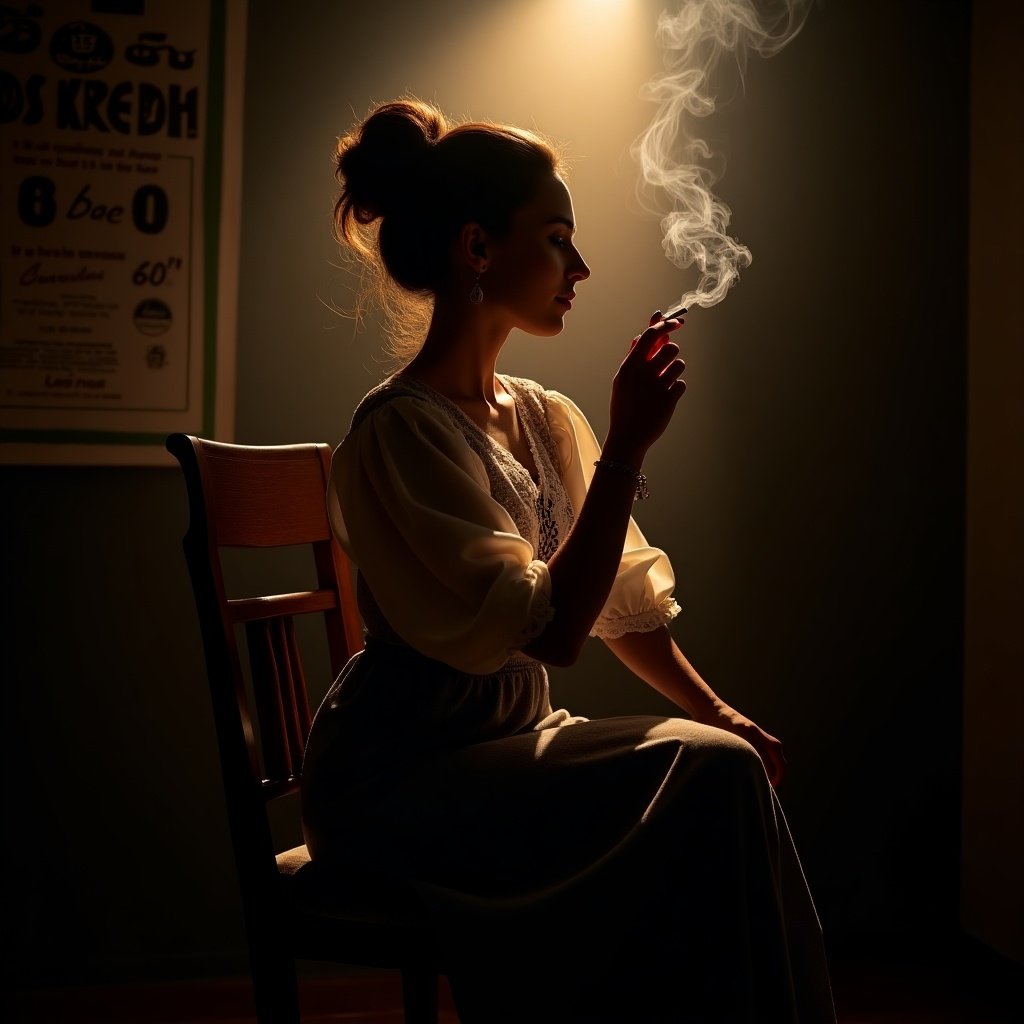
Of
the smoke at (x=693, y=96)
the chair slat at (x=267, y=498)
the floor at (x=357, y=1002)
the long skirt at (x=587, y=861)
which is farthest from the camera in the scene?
the smoke at (x=693, y=96)

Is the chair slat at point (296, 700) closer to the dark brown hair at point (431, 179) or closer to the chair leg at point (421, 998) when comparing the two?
the chair leg at point (421, 998)

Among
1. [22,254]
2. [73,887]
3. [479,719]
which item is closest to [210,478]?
[479,719]

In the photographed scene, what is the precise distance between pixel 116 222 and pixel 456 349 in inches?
38.9

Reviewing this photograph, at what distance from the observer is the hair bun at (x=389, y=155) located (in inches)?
58.0

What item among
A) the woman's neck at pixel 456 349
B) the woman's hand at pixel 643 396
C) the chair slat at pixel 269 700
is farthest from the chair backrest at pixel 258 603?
the woman's hand at pixel 643 396

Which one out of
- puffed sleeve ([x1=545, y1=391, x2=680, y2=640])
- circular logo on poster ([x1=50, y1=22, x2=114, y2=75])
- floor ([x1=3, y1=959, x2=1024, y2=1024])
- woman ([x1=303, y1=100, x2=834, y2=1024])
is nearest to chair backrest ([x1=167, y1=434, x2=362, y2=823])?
woman ([x1=303, y1=100, x2=834, y2=1024])

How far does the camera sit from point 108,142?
2.12 m

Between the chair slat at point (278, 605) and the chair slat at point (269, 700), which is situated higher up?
the chair slat at point (278, 605)

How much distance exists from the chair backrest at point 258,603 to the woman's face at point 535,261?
0.38 metres

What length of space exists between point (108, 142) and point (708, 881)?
179 cm

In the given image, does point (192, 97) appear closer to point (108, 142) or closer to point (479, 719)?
point (108, 142)

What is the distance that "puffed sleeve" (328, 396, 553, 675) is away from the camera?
1.22m

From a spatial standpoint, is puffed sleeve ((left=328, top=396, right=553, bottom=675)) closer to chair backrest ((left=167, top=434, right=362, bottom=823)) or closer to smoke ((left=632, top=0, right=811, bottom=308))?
chair backrest ((left=167, top=434, right=362, bottom=823))

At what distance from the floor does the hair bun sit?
4.97 ft
